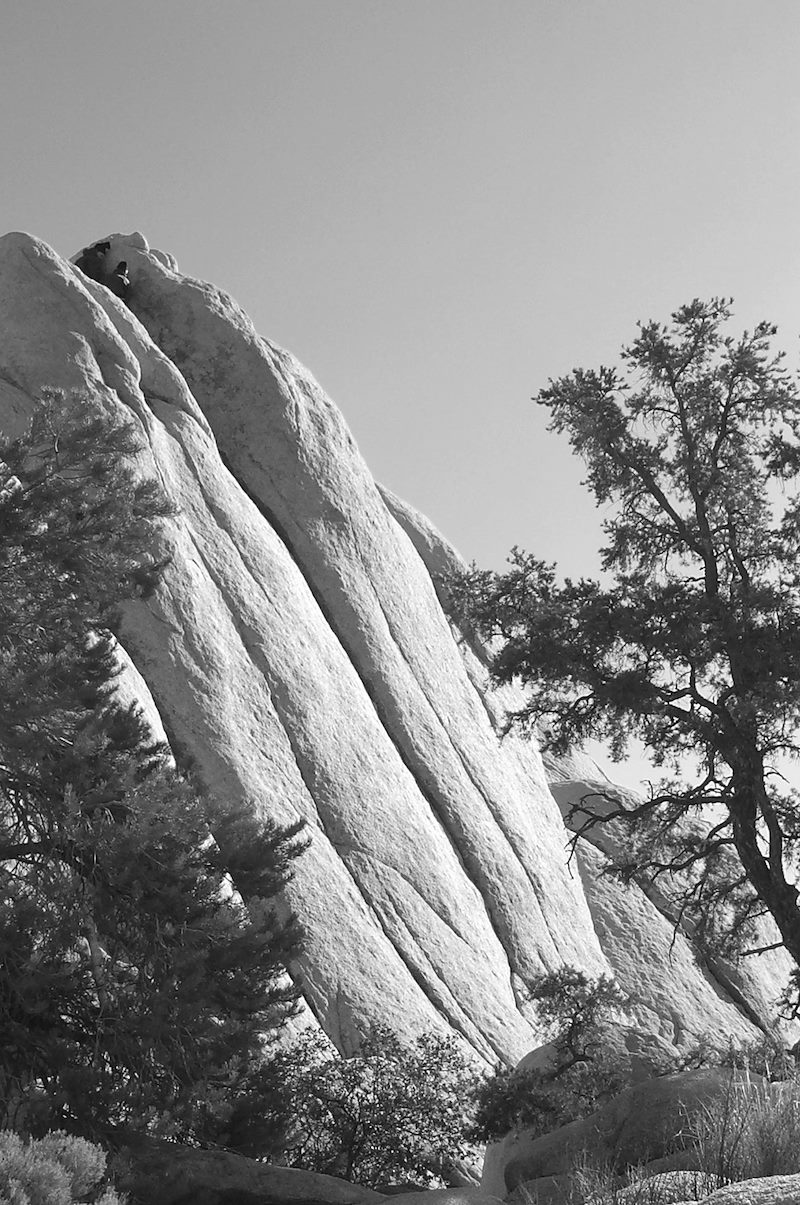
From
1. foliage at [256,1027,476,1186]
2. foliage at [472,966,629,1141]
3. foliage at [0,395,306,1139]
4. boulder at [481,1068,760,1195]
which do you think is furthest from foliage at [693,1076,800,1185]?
foliage at [256,1027,476,1186]

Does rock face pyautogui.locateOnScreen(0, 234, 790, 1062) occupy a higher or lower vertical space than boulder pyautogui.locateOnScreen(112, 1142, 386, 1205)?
higher

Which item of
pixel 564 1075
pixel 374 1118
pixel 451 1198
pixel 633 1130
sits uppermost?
pixel 564 1075

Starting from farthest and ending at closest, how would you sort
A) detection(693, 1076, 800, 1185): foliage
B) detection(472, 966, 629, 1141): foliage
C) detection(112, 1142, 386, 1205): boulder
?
detection(472, 966, 629, 1141): foliage, detection(112, 1142, 386, 1205): boulder, detection(693, 1076, 800, 1185): foliage

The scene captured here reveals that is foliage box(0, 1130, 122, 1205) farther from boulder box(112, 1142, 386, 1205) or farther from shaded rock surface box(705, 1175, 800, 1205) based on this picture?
shaded rock surface box(705, 1175, 800, 1205)

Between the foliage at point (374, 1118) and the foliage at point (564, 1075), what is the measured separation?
555 mm

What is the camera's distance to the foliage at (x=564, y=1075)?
14359 mm

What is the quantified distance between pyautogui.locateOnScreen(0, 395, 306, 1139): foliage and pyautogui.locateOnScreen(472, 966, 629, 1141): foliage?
11.3ft

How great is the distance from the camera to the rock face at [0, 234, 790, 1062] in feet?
70.6

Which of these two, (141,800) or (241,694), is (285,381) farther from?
(141,800)

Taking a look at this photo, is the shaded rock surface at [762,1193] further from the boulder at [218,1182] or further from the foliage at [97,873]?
the foliage at [97,873]

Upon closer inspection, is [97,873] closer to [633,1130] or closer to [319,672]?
[633,1130]

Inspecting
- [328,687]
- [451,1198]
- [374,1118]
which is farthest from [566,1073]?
[328,687]

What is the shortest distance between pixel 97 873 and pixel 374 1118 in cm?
536

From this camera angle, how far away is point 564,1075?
14.6 metres
